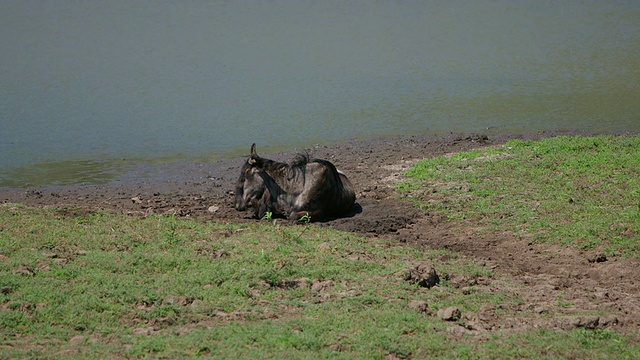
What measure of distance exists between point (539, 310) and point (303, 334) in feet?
7.12

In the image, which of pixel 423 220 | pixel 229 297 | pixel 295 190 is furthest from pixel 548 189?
pixel 229 297

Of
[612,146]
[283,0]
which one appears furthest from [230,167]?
[283,0]

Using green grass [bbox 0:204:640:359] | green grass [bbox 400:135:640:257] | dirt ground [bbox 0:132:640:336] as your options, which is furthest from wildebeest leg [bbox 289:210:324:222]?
green grass [bbox 400:135:640:257]

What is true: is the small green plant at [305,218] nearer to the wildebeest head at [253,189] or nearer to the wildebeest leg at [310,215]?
the wildebeest leg at [310,215]

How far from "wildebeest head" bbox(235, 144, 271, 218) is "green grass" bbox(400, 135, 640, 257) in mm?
2052

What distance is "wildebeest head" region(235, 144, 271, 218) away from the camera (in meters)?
10.7

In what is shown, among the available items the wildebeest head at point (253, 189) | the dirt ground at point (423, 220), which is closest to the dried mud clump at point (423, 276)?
the dirt ground at point (423, 220)

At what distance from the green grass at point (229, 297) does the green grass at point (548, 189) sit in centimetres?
146

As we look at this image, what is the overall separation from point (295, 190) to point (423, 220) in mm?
1724

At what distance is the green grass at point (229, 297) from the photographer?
6016 millimetres

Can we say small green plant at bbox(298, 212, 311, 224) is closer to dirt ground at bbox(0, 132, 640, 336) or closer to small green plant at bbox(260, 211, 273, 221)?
dirt ground at bbox(0, 132, 640, 336)

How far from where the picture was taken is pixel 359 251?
863cm

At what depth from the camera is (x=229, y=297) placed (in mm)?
7039

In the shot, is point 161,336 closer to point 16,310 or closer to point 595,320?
point 16,310
